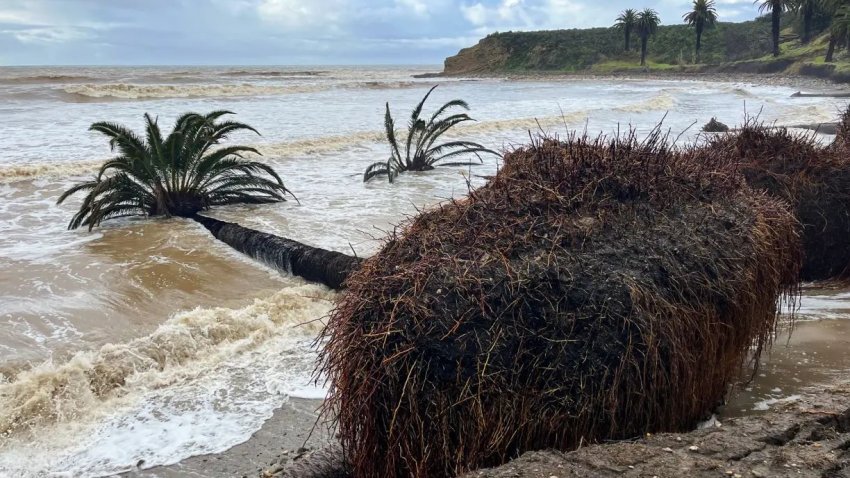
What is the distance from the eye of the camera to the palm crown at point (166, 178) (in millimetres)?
11094

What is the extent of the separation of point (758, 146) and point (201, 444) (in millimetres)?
6575

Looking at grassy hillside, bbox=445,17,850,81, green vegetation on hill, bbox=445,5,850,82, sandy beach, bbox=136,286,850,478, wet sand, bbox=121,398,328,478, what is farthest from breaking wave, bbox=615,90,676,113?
wet sand, bbox=121,398,328,478

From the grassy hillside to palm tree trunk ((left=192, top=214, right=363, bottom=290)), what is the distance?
62538 mm

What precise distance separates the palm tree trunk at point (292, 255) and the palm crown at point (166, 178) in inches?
76.3

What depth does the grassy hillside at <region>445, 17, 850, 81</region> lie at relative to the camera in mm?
68812

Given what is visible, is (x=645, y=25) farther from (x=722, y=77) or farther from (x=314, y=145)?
(x=314, y=145)

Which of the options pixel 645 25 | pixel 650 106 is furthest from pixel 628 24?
pixel 650 106

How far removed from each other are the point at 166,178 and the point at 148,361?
6.31 m

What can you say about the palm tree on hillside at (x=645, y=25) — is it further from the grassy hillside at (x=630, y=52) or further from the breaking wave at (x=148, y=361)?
the breaking wave at (x=148, y=361)

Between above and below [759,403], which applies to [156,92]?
above

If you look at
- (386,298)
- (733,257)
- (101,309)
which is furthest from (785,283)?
(101,309)

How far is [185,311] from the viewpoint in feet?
23.7

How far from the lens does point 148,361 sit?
5973mm

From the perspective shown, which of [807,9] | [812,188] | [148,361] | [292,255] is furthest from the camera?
[807,9]
